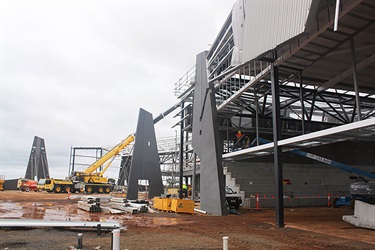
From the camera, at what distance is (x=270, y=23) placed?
13211 mm

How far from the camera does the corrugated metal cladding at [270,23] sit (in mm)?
11352

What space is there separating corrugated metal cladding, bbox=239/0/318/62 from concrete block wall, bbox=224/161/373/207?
13336mm

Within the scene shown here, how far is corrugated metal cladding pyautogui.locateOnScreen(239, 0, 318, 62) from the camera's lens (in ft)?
37.2

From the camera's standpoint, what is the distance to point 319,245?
952 centimetres

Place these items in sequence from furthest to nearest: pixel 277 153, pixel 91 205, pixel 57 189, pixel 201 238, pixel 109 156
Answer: pixel 109 156 → pixel 57 189 → pixel 91 205 → pixel 277 153 → pixel 201 238

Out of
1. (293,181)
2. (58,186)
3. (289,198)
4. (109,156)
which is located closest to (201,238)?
(289,198)

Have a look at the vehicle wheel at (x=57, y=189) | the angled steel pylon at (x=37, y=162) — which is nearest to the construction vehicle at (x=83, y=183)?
the vehicle wheel at (x=57, y=189)

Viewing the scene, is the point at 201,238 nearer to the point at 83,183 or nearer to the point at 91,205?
the point at 91,205

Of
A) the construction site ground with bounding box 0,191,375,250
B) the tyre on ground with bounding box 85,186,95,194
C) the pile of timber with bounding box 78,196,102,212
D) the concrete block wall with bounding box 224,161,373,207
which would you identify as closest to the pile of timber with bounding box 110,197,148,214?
the pile of timber with bounding box 78,196,102,212

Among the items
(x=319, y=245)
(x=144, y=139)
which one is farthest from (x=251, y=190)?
(x=319, y=245)

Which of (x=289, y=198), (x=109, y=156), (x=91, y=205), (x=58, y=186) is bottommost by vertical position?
(x=91, y=205)

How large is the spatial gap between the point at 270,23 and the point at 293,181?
17336 mm

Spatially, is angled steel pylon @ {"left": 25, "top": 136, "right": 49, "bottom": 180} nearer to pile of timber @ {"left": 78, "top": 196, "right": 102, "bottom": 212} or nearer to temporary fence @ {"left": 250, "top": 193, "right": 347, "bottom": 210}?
pile of timber @ {"left": 78, "top": 196, "right": 102, "bottom": 212}

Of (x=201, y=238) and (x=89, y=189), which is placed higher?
(x=89, y=189)
